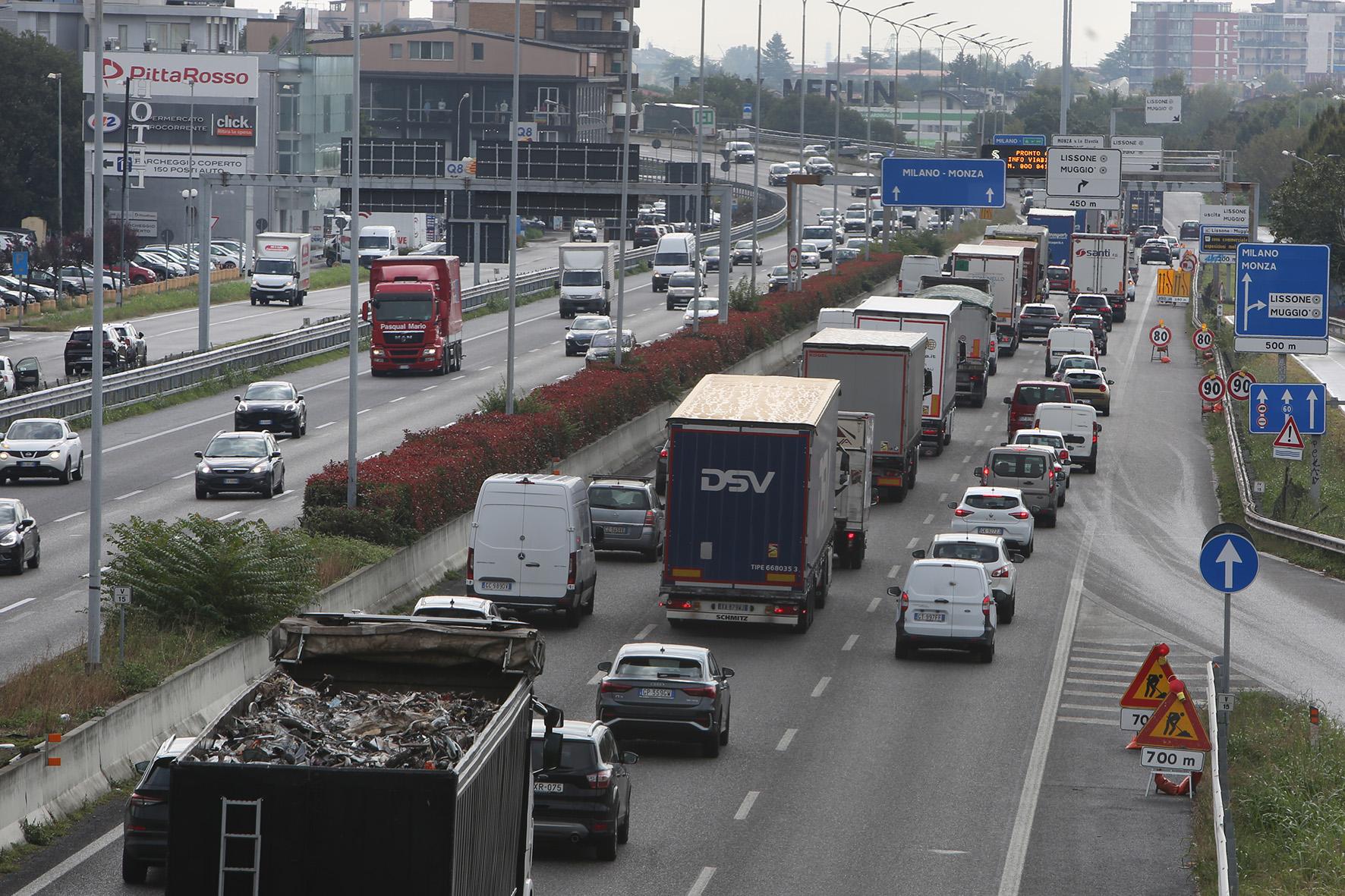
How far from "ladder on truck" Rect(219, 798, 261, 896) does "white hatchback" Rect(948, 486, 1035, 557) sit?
28906mm

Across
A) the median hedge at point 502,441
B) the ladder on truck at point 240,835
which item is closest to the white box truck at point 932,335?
the median hedge at point 502,441

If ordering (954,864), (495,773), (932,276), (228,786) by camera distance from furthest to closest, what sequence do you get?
(932,276)
(954,864)
(495,773)
(228,786)

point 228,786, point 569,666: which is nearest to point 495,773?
point 228,786

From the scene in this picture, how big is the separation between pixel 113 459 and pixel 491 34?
120 meters

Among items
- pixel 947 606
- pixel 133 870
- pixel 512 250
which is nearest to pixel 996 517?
pixel 947 606

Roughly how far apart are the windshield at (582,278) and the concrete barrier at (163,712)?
163 feet

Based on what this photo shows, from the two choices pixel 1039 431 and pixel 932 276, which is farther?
pixel 932 276

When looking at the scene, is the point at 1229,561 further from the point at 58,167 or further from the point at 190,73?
the point at 190,73

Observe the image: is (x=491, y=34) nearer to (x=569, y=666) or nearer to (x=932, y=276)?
(x=932, y=276)

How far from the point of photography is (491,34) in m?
162

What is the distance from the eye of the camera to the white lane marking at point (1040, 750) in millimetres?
18750

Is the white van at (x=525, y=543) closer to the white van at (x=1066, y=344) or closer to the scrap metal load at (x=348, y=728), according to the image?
the scrap metal load at (x=348, y=728)

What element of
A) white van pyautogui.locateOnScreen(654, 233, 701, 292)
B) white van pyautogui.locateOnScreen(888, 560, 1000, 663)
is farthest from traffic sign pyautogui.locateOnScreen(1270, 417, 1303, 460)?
white van pyautogui.locateOnScreen(654, 233, 701, 292)

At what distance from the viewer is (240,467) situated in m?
40.9
